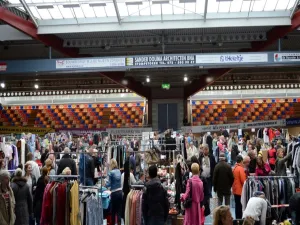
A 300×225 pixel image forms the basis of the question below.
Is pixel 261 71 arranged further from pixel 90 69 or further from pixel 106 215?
pixel 106 215

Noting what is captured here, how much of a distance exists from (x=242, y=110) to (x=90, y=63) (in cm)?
1679

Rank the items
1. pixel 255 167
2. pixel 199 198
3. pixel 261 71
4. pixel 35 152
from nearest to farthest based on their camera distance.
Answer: pixel 199 198, pixel 255 167, pixel 35 152, pixel 261 71

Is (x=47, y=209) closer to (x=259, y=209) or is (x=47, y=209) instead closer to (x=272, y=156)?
(x=259, y=209)

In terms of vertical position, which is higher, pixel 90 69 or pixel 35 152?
pixel 90 69

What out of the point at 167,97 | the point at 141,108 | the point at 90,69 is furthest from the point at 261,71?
the point at 90,69

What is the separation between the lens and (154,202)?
729 cm

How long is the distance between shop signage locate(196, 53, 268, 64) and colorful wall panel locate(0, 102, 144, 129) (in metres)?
14.8

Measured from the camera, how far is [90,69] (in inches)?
793

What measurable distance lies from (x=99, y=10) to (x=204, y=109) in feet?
53.4

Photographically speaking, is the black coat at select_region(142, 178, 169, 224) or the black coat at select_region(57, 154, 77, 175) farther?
the black coat at select_region(57, 154, 77, 175)

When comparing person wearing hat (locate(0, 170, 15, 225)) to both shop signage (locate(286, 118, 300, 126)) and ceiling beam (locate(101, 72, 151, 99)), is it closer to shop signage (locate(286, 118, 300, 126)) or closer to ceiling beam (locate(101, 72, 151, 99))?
ceiling beam (locate(101, 72, 151, 99))

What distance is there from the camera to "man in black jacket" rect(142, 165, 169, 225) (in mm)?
7270

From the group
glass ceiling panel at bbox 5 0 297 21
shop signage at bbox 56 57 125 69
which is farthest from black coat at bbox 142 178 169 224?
shop signage at bbox 56 57 125 69

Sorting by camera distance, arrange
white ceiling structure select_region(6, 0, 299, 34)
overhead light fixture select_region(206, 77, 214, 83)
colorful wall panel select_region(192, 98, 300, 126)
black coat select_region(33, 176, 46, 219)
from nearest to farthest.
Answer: black coat select_region(33, 176, 46, 219) → white ceiling structure select_region(6, 0, 299, 34) → overhead light fixture select_region(206, 77, 214, 83) → colorful wall panel select_region(192, 98, 300, 126)
